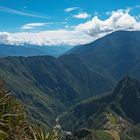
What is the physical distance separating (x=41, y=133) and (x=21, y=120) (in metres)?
3.27

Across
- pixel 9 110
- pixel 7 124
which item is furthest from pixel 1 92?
pixel 7 124

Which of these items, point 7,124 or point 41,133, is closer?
point 7,124

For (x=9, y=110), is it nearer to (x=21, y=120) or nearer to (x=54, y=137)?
(x=21, y=120)

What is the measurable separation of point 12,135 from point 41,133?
4.36 metres

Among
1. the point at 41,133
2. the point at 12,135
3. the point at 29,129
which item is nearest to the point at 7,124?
the point at 12,135

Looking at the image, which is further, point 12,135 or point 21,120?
point 21,120

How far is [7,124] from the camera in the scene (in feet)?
121

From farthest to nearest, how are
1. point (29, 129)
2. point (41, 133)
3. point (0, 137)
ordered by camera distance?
point (29, 129) → point (41, 133) → point (0, 137)

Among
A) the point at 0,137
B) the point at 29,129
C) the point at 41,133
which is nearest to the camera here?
the point at 0,137

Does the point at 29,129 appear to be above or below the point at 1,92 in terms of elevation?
below

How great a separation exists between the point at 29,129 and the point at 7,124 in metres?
7.35

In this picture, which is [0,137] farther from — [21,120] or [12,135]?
[21,120]

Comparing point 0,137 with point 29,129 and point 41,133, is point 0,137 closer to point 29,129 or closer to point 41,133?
point 41,133

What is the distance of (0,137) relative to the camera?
34.8 m
